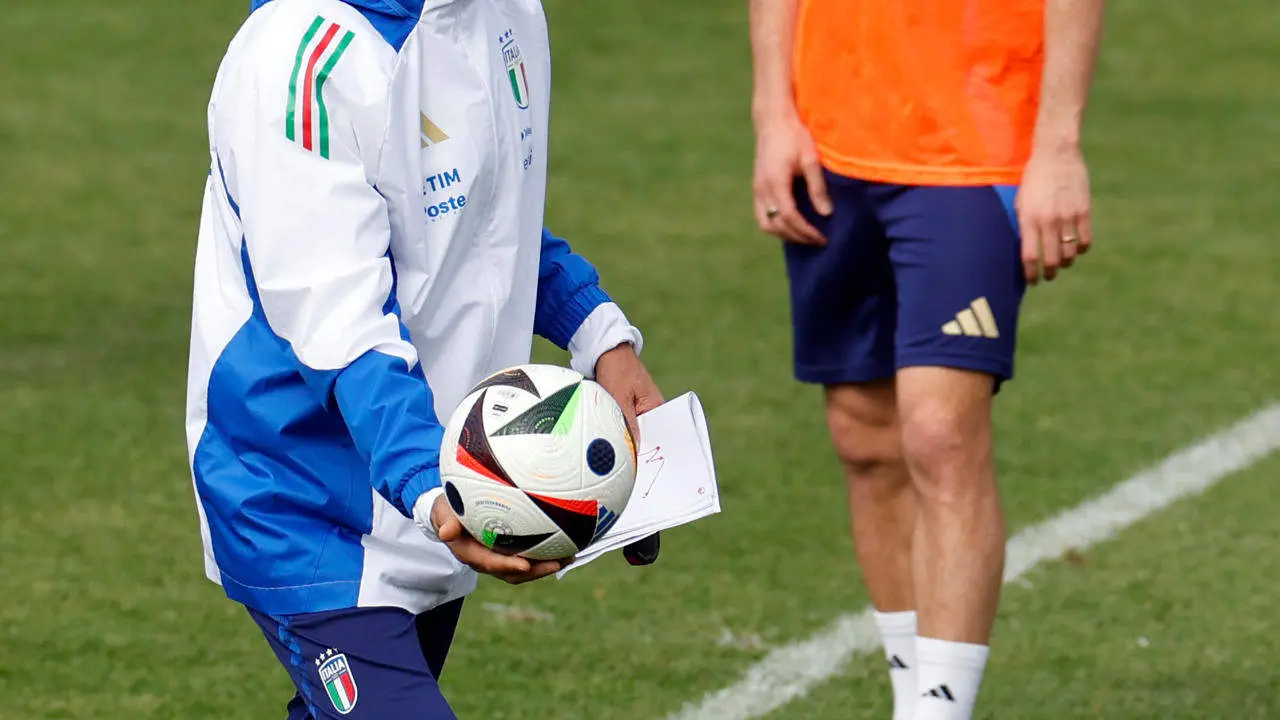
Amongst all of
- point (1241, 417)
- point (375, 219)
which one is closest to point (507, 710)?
point (375, 219)

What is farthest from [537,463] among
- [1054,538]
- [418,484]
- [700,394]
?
[700,394]

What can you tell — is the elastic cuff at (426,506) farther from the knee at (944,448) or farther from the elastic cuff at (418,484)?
the knee at (944,448)

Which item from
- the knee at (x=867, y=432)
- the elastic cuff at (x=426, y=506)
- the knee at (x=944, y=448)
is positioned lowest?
the knee at (x=867, y=432)

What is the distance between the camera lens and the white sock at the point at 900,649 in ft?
14.4

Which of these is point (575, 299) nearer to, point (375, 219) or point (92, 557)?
point (375, 219)

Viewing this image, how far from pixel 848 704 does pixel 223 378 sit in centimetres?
193

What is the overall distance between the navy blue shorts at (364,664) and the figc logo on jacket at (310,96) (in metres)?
0.72

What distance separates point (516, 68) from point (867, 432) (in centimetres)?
133

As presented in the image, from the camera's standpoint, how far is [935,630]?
4.11 meters

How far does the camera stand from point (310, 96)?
10.2 feet

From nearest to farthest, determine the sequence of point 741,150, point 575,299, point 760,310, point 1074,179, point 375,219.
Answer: point 375,219
point 575,299
point 1074,179
point 760,310
point 741,150

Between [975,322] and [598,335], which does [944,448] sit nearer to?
[975,322]

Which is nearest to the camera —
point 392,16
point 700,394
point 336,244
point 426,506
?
point 426,506

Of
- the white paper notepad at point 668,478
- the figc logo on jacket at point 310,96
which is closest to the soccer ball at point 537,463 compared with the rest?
the white paper notepad at point 668,478
